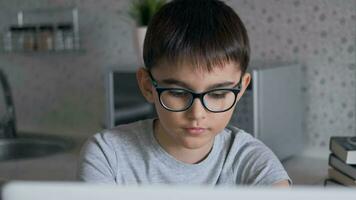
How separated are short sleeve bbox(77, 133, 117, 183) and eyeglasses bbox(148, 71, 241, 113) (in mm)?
184

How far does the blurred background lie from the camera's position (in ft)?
5.47

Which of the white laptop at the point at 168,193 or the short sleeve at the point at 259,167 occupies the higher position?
the white laptop at the point at 168,193

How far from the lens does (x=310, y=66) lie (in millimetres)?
1712

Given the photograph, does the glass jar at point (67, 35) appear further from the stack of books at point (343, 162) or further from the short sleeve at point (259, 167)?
the short sleeve at point (259, 167)

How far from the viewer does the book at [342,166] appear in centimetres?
120

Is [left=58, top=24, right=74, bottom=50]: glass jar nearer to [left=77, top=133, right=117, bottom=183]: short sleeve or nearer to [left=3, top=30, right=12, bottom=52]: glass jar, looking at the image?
[left=3, top=30, right=12, bottom=52]: glass jar

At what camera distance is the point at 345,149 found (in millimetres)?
1230

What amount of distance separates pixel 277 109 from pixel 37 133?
1.27 metres

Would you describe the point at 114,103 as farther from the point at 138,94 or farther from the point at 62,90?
the point at 62,90

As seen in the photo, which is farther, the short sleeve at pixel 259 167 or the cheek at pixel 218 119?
the short sleeve at pixel 259 167

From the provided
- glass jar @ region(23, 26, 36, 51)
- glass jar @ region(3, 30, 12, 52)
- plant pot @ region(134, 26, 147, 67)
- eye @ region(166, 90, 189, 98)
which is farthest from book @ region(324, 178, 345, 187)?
glass jar @ region(3, 30, 12, 52)

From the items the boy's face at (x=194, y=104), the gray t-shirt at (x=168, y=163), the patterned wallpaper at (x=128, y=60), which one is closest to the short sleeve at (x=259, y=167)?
the gray t-shirt at (x=168, y=163)

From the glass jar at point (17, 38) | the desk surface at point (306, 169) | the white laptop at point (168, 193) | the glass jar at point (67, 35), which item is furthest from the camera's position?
the glass jar at point (17, 38)

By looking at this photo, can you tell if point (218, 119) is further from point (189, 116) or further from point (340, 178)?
point (340, 178)
